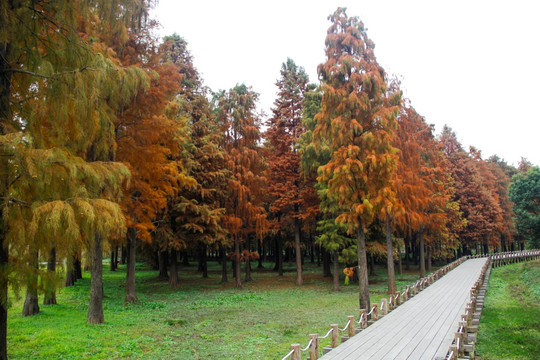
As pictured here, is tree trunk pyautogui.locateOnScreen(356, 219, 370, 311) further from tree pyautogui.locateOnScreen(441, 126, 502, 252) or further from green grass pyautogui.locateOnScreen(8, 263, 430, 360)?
tree pyautogui.locateOnScreen(441, 126, 502, 252)

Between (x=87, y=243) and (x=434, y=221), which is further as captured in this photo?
(x=434, y=221)

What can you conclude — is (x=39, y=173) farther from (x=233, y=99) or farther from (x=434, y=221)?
(x=434, y=221)

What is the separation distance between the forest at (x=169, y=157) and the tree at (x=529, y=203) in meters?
0.13

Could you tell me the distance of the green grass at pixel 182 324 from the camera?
10062 mm

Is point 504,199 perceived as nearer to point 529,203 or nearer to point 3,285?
point 529,203

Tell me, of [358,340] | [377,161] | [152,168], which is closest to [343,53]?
[377,161]

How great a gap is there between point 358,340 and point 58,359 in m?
7.86

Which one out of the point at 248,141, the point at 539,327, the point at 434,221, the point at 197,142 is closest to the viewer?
the point at 539,327

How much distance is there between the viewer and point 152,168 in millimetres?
15531

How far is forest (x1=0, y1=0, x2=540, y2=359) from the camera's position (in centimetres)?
501

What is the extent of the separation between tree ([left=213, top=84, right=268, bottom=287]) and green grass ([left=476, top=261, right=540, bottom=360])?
50.1 ft

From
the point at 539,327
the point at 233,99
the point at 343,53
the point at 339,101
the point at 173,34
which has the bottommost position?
the point at 539,327

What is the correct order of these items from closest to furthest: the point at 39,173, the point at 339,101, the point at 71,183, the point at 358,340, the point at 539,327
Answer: the point at 39,173
the point at 71,183
the point at 358,340
the point at 539,327
the point at 339,101

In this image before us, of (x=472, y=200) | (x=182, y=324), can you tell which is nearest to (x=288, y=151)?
(x=182, y=324)
